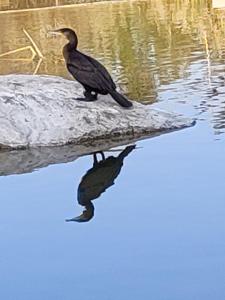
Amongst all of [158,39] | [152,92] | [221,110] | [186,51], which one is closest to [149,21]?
[158,39]

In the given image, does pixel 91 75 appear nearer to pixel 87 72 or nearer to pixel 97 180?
pixel 87 72

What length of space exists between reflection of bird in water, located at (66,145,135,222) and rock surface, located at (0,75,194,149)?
16.8 inches

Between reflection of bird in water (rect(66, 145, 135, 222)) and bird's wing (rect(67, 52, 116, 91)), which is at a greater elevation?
bird's wing (rect(67, 52, 116, 91))

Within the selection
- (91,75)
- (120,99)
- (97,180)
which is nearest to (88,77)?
(91,75)

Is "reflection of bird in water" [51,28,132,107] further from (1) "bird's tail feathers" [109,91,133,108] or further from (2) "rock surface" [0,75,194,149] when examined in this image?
(2) "rock surface" [0,75,194,149]

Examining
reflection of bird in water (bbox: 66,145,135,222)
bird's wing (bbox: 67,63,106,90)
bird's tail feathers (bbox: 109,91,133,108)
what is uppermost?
bird's wing (bbox: 67,63,106,90)

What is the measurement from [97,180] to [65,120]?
138 cm

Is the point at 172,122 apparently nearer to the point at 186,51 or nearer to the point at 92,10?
the point at 186,51

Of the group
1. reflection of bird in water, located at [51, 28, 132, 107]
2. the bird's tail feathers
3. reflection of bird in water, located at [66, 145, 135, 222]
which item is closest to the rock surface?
the bird's tail feathers

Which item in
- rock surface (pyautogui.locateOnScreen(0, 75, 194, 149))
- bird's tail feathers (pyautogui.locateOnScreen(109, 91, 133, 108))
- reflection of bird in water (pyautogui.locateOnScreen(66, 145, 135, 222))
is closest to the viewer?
reflection of bird in water (pyautogui.locateOnScreen(66, 145, 135, 222))

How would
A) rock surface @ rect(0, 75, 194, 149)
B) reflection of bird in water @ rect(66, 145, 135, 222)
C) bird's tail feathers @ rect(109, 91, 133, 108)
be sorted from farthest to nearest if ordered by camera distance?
1. bird's tail feathers @ rect(109, 91, 133, 108)
2. rock surface @ rect(0, 75, 194, 149)
3. reflection of bird in water @ rect(66, 145, 135, 222)

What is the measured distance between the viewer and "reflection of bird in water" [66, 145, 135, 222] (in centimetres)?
593

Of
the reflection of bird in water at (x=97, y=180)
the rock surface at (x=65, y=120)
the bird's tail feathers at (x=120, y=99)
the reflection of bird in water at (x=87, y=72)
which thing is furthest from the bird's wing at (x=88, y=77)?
the reflection of bird in water at (x=97, y=180)

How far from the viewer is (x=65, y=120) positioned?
7.90m
